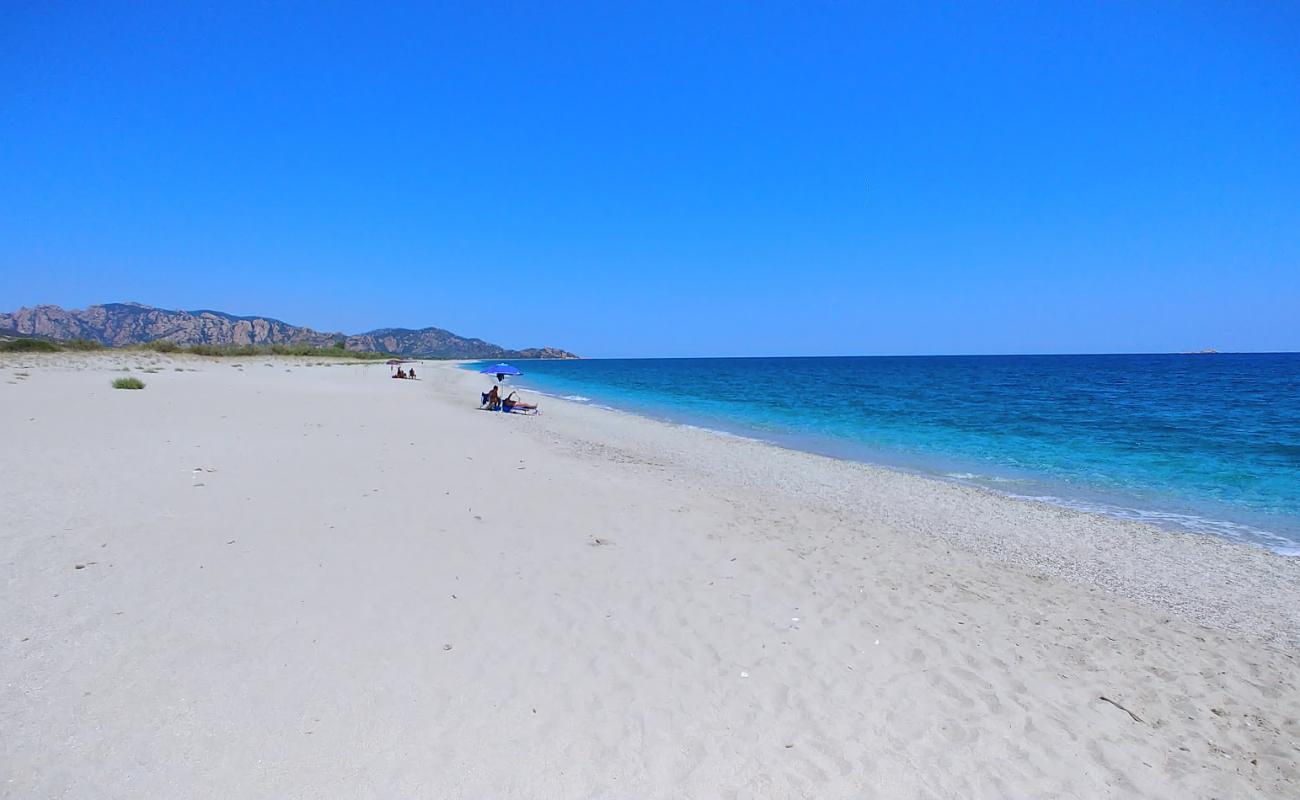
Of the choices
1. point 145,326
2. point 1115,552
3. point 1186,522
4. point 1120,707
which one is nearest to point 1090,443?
point 1186,522

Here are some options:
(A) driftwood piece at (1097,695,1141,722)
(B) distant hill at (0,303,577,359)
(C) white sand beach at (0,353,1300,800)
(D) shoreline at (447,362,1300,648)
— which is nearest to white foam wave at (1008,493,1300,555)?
(D) shoreline at (447,362,1300,648)

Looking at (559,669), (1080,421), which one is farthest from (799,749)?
(1080,421)

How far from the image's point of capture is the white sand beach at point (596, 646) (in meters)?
3.57

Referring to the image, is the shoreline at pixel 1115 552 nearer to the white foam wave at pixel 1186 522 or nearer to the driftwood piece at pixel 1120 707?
the white foam wave at pixel 1186 522

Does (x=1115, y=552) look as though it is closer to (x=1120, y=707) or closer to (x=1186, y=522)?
(x=1186, y=522)

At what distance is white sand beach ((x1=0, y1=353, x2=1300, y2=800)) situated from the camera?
11.7 feet

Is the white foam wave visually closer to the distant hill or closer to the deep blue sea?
the deep blue sea

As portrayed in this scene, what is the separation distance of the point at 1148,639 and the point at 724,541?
4.56 m

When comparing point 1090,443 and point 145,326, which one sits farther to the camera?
point 145,326

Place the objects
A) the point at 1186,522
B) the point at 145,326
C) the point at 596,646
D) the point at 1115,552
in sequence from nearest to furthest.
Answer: the point at 596,646 → the point at 1115,552 → the point at 1186,522 → the point at 145,326

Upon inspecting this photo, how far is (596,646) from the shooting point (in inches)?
197

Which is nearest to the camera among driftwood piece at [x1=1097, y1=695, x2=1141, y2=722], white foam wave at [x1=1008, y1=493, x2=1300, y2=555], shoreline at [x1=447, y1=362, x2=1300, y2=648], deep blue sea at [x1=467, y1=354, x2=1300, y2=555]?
driftwood piece at [x1=1097, y1=695, x2=1141, y2=722]

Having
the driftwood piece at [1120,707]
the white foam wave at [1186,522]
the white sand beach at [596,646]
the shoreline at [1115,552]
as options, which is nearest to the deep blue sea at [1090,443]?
the white foam wave at [1186,522]

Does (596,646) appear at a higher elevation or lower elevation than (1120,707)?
higher
